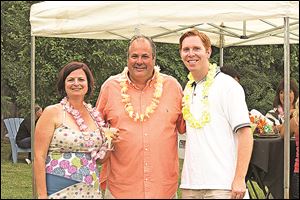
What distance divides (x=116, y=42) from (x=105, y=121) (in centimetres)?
866

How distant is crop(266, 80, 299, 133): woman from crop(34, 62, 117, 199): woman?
55.1 inches

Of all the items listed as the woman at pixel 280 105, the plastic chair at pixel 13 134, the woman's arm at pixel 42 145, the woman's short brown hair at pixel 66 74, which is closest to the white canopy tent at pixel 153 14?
the woman at pixel 280 105

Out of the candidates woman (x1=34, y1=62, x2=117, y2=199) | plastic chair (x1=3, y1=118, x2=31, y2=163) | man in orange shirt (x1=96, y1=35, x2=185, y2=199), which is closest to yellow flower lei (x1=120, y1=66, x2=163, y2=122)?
man in orange shirt (x1=96, y1=35, x2=185, y2=199)

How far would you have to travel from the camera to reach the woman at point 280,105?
477 centimetres

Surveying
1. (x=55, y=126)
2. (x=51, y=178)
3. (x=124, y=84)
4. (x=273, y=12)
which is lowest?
(x=51, y=178)

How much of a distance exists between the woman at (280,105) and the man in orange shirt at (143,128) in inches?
35.4

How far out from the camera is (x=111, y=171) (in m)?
4.49

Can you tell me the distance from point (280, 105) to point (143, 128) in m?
2.32

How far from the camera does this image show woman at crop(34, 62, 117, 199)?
417 centimetres

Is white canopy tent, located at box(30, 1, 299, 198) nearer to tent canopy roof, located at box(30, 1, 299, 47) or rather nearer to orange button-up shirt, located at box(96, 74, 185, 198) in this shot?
tent canopy roof, located at box(30, 1, 299, 47)

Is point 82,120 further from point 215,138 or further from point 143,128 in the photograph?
point 215,138

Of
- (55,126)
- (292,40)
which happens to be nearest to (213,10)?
(55,126)

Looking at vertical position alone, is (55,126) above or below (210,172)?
above

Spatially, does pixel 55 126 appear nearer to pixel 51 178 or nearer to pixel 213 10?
pixel 51 178
